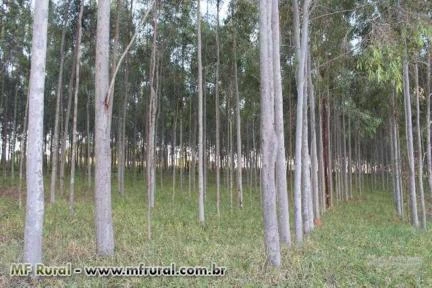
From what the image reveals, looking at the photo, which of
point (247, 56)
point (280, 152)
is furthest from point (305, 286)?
point (247, 56)

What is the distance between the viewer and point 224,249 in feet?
23.8

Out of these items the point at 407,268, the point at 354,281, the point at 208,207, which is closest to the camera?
the point at 354,281

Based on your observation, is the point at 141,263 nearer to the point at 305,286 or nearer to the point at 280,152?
the point at 305,286

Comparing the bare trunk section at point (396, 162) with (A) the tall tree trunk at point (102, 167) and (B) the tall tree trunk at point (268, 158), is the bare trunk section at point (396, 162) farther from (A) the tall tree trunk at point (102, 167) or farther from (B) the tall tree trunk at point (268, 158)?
(A) the tall tree trunk at point (102, 167)

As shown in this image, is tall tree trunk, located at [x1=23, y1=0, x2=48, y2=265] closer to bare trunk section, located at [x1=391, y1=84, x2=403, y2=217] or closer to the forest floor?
the forest floor

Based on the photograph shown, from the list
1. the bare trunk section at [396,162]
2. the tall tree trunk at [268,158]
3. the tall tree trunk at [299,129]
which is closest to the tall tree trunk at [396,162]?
the bare trunk section at [396,162]

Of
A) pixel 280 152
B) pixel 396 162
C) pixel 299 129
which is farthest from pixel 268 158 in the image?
pixel 396 162

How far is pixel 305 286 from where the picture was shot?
547cm

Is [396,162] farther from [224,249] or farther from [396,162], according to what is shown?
[224,249]

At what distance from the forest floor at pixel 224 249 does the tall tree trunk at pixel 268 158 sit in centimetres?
32

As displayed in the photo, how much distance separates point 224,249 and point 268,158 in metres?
2.01

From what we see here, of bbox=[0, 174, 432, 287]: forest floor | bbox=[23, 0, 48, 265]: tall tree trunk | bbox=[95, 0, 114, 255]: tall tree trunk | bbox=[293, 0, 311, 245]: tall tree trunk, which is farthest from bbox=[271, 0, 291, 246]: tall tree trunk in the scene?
bbox=[23, 0, 48, 265]: tall tree trunk

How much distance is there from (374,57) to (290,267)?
15.4ft

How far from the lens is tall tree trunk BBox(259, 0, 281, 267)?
20.0 ft
